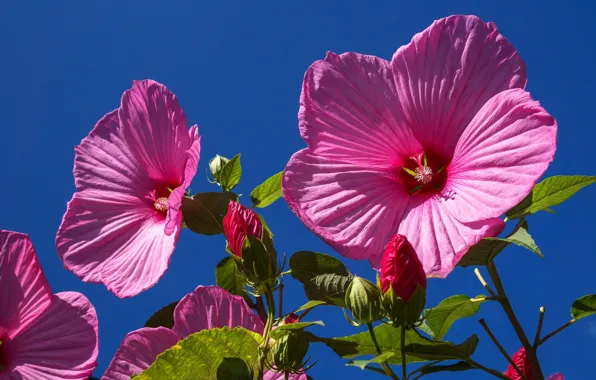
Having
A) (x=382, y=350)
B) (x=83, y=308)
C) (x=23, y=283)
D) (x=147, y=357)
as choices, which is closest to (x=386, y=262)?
(x=382, y=350)

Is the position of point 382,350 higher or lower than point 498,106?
lower

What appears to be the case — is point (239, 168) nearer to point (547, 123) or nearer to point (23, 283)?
point (23, 283)

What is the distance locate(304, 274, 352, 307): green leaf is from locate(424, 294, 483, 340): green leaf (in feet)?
0.55

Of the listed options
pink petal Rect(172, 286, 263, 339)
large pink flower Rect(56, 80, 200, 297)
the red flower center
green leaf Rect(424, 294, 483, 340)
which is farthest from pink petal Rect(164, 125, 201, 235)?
green leaf Rect(424, 294, 483, 340)

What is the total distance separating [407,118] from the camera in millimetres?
1127

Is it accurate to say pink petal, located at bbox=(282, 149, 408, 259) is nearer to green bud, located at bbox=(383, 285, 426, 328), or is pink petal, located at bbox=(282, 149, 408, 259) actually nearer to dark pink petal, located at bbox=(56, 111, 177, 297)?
green bud, located at bbox=(383, 285, 426, 328)

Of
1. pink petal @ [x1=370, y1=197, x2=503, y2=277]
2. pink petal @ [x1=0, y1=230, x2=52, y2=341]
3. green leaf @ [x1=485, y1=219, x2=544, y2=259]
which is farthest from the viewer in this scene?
pink petal @ [x1=0, y1=230, x2=52, y2=341]

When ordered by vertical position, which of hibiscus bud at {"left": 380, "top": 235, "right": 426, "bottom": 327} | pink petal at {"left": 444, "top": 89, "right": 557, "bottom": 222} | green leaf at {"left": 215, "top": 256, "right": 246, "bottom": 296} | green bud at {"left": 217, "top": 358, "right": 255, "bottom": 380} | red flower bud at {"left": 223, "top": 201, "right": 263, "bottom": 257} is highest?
pink petal at {"left": 444, "top": 89, "right": 557, "bottom": 222}

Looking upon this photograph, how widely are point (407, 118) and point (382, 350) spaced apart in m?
0.37

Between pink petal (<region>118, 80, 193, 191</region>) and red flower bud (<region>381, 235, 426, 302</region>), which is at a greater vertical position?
pink petal (<region>118, 80, 193, 191</region>)

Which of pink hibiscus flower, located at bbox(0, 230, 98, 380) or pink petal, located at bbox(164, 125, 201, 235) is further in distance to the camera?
pink hibiscus flower, located at bbox(0, 230, 98, 380)

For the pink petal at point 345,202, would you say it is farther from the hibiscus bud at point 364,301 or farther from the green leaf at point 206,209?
the green leaf at point 206,209

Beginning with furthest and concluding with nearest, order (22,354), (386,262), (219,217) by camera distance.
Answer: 1. (22,354)
2. (219,217)
3. (386,262)

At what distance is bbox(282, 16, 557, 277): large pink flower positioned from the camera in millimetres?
999
